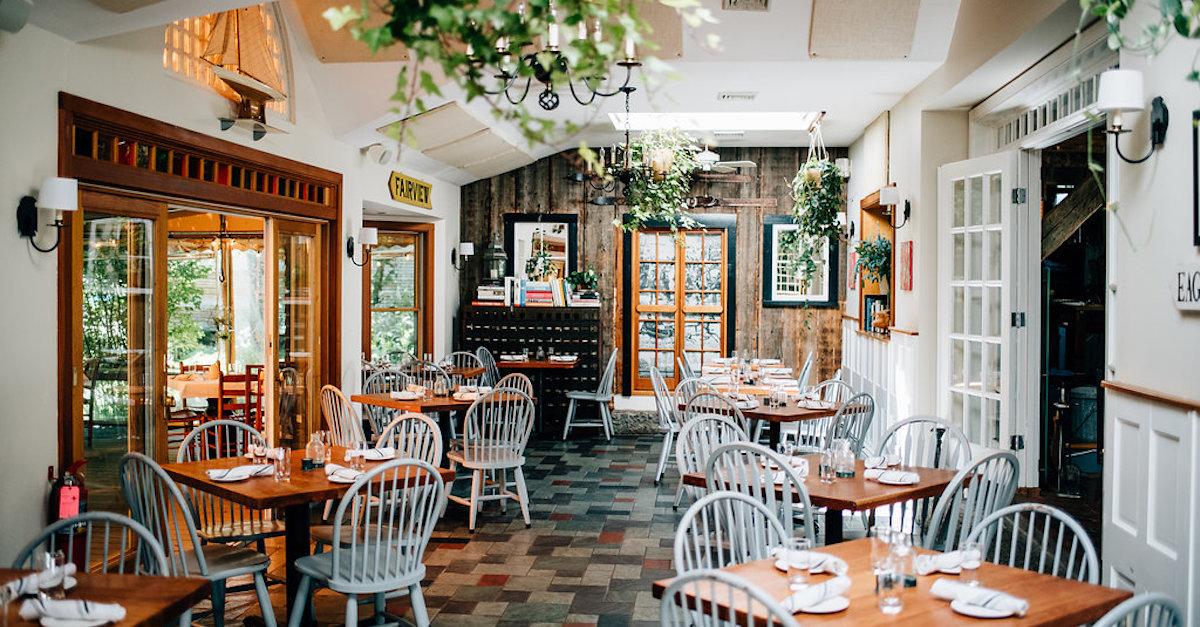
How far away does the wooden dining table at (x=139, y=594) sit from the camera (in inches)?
102

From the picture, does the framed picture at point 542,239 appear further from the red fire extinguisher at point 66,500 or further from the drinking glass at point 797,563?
the drinking glass at point 797,563

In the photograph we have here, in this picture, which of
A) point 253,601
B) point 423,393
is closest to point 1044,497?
point 423,393

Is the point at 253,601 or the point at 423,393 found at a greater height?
the point at 423,393

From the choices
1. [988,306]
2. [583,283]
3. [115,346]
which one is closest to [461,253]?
[583,283]

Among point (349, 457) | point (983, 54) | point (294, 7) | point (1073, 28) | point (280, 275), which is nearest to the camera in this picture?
point (349, 457)

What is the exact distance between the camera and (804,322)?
11102 millimetres

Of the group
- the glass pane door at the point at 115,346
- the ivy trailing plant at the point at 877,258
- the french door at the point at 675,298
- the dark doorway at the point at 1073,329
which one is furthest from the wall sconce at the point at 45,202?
the french door at the point at 675,298

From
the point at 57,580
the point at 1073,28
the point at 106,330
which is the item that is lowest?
the point at 57,580

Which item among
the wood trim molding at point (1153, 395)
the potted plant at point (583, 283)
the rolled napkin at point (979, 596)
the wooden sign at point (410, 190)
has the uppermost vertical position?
the wooden sign at point (410, 190)

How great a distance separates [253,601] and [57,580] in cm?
235

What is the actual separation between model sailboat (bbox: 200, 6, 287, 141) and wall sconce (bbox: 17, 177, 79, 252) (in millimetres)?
1595

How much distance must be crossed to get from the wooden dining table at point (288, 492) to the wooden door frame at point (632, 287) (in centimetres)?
689

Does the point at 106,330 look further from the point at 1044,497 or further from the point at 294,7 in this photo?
the point at 1044,497

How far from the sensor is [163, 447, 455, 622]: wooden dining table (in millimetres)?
3971
